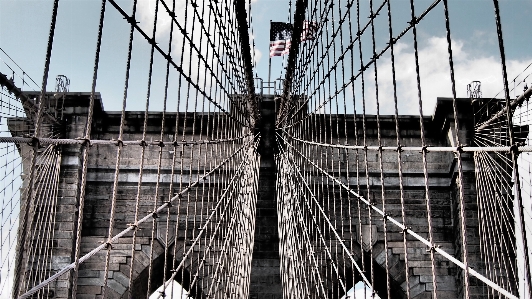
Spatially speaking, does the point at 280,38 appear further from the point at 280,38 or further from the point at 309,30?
the point at 309,30

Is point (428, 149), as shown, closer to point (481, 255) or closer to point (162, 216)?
point (481, 255)

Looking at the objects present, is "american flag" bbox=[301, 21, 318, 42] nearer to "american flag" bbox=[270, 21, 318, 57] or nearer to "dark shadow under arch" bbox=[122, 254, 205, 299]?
"american flag" bbox=[270, 21, 318, 57]

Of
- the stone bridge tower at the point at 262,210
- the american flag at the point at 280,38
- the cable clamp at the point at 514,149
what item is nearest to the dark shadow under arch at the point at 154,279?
the stone bridge tower at the point at 262,210

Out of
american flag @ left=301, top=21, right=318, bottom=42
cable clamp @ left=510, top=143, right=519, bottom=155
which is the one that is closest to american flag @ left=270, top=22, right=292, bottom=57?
american flag @ left=301, top=21, right=318, bottom=42

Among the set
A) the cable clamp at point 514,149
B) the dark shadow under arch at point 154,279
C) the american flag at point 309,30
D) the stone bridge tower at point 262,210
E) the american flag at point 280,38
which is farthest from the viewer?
the american flag at point 280,38

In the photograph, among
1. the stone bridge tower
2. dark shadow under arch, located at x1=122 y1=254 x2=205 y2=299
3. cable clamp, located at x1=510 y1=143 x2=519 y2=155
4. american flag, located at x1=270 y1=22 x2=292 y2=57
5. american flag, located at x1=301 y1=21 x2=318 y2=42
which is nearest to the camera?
cable clamp, located at x1=510 y1=143 x2=519 y2=155

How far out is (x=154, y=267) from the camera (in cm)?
1040

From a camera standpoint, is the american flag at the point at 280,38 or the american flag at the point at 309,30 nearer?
the american flag at the point at 309,30

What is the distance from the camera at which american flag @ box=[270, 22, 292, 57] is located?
35.3ft

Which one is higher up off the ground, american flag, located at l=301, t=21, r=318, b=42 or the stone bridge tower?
american flag, located at l=301, t=21, r=318, b=42

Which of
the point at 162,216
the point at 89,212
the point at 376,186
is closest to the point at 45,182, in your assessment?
the point at 89,212

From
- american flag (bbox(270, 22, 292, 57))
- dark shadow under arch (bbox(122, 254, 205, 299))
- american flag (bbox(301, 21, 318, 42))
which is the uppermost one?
american flag (bbox(270, 22, 292, 57))

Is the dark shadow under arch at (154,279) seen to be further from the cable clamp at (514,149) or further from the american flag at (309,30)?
the cable clamp at (514,149)

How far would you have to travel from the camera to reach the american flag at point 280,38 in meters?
10.8
